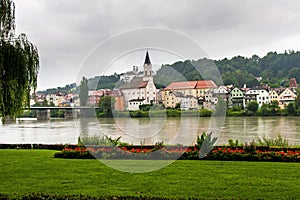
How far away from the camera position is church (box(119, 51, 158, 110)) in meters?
8.38

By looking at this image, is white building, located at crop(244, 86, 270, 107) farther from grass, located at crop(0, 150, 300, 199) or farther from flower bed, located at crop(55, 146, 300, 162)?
grass, located at crop(0, 150, 300, 199)

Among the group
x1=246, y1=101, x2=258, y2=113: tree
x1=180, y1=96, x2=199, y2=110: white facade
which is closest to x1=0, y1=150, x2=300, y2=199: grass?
x1=180, y1=96, x2=199, y2=110: white facade

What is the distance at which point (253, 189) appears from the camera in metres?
5.75

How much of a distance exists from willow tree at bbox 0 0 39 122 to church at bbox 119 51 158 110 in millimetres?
2606

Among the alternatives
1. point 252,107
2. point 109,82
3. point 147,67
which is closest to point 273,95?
point 252,107

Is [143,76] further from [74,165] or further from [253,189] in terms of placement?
[253,189]

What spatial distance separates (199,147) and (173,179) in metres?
3.11

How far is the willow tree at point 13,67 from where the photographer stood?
8.90 m

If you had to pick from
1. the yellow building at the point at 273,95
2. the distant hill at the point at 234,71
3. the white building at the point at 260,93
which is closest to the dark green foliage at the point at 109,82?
the distant hill at the point at 234,71

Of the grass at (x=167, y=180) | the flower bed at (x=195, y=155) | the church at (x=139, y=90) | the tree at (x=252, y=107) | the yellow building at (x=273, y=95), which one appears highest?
the yellow building at (x=273, y=95)

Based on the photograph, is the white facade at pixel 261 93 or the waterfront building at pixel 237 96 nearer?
the waterfront building at pixel 237 96

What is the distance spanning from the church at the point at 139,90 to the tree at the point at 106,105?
0.38 meters

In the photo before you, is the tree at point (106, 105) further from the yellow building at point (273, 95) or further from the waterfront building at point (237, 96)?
the yellow building at point (273, 95)

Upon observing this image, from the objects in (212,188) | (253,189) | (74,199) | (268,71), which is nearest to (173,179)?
(212,188)
